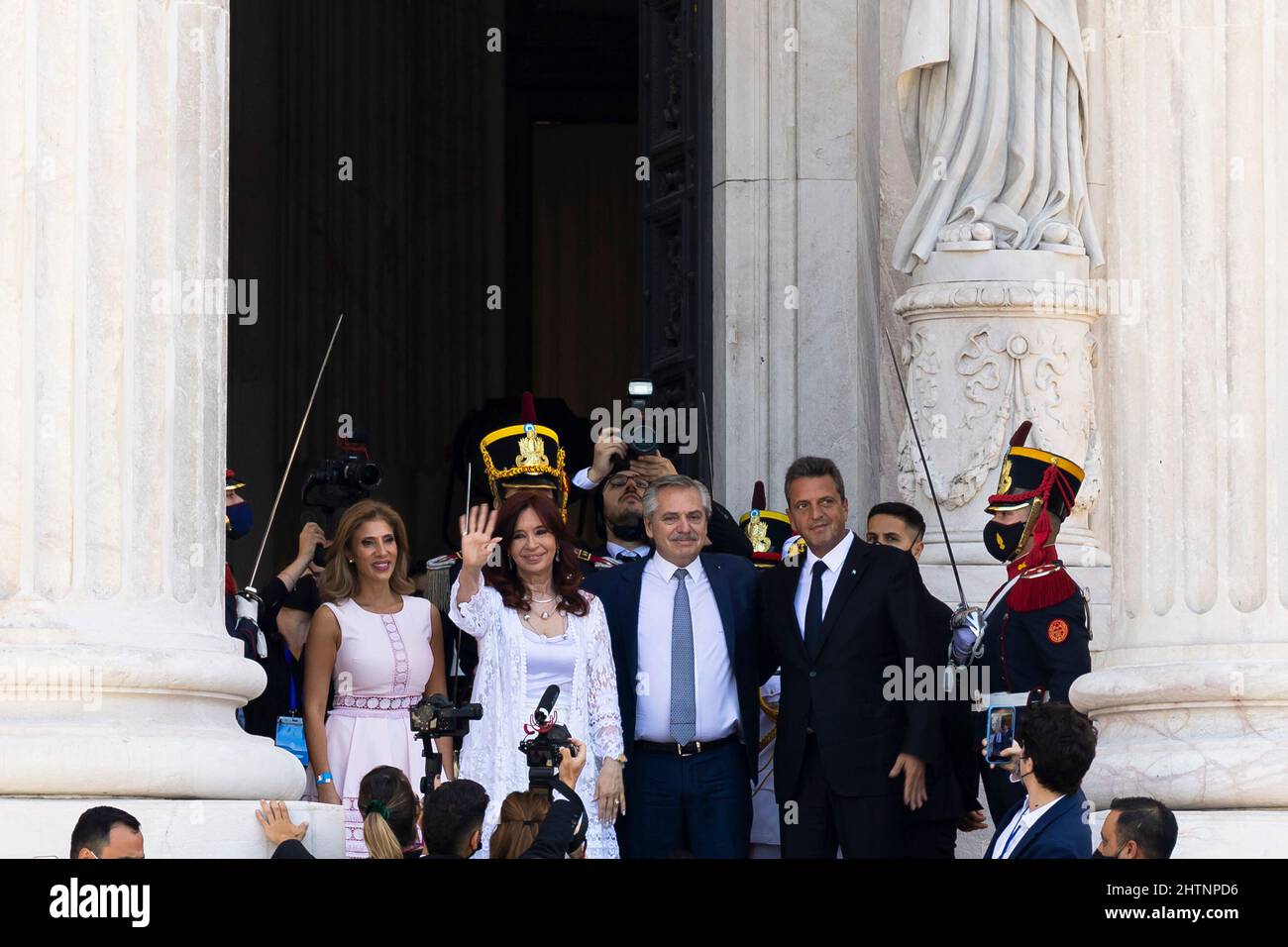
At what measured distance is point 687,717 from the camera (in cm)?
1181

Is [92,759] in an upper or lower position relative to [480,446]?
lower

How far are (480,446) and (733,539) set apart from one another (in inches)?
49.6

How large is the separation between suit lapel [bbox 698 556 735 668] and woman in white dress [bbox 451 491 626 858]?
0.55 meters

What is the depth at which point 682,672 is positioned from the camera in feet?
39.0

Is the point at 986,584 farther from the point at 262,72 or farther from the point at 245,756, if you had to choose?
the point at 262,72

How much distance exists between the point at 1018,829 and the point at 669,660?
2.66 m

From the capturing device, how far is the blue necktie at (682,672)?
38.8 ft

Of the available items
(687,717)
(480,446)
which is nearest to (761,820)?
(687,717)

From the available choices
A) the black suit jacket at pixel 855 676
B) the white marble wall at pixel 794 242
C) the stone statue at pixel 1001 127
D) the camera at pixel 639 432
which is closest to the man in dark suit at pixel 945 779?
the black suit jacket at pixel 855 676

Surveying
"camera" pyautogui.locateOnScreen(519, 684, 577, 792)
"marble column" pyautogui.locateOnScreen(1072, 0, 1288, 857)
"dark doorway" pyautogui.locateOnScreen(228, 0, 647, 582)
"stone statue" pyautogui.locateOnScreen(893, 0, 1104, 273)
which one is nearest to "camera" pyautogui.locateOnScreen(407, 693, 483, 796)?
"camera" pyautogui.locateOnScreen(519, 684, 577, 792)

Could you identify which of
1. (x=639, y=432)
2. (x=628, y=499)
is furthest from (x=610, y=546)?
(x=639, y=432)

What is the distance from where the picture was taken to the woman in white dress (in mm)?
11430

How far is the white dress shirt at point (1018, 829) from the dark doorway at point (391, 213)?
1383 cm

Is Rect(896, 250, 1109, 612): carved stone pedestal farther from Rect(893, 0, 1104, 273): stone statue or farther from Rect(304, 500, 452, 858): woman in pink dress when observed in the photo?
Rect(304, 500, 452, 858): woman in pink dress
